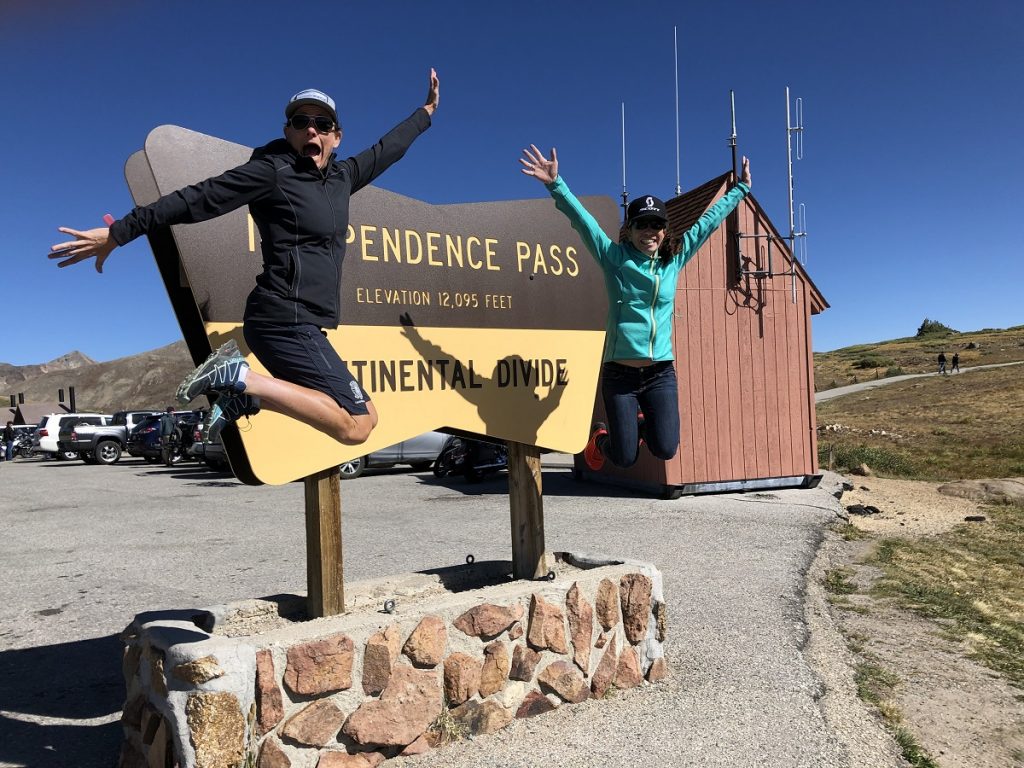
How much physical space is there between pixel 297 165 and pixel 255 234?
48 centimetres

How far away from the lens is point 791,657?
4.41 metres

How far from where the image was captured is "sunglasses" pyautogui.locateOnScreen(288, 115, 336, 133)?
305 cm

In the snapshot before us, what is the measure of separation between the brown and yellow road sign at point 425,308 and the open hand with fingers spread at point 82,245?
72 centimetres

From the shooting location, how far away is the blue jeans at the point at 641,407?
4195 mm

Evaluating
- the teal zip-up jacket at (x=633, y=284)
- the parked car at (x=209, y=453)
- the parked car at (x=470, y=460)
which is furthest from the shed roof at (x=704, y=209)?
the parked car at (x=209, y=453)

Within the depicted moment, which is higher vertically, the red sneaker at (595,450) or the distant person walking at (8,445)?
the red sneaker at (595,450)

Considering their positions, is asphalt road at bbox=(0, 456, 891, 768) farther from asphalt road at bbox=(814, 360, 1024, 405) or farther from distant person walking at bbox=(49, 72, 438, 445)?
asphalt road at bbox=(814, 360, 1024, 405)

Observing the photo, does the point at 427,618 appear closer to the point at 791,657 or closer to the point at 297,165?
the point at 297,165

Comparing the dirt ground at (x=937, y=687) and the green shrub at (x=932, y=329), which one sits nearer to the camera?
the dirt ground at (x=937, y=687)

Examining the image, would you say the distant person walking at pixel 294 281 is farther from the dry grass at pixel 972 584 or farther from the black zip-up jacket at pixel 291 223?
the dry grass at pixel 972 584

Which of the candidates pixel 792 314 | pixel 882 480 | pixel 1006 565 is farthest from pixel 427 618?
pixel 882 480

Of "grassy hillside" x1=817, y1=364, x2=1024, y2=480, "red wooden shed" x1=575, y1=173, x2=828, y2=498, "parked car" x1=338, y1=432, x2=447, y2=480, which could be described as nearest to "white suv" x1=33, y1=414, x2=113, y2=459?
"parked car" x1=338, y1=432, x2=447, y2=480

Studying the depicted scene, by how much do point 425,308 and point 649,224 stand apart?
135 centimetres

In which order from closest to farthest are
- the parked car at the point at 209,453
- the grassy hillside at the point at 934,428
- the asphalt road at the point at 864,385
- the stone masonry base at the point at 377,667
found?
the stone masonry base at the point at 377,667, the grassy hillside at the point at 934,428, the parked car at the point at 209,453, the asphalt road at the point at 864,385
